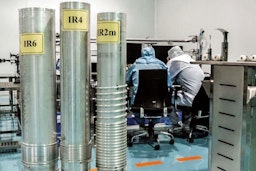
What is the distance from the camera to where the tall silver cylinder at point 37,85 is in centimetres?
104

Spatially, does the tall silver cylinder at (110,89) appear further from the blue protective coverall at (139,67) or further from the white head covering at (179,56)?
the white head covering at (179,56)

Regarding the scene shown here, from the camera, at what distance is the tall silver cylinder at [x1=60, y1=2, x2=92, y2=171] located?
1044 millimetres

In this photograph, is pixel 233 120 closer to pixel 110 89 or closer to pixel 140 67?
pixel 110 89

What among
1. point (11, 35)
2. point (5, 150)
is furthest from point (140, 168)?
point (11, 35)

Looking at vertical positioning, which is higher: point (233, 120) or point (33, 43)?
point (33, 43)

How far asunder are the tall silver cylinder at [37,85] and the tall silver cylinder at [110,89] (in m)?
0.17

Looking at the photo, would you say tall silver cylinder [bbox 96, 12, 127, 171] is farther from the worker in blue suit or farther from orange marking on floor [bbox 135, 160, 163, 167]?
the worker in blue suit

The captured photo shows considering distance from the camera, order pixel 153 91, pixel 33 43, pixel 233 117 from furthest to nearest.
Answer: pixel 153 91
pixel 233 117
pixel 33 43

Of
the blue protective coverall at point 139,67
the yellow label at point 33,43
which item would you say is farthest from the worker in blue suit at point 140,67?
the yellow label at point 33,43

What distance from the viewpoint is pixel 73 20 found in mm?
1035

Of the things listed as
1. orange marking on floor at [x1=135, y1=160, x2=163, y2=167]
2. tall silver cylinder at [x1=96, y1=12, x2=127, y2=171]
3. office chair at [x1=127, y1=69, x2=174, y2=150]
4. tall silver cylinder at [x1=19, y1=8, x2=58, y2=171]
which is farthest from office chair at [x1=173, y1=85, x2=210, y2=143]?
tall silver cylinder at [x1=19, y1=8, x2=58, y2=171]

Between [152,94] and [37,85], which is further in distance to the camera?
[152,94]

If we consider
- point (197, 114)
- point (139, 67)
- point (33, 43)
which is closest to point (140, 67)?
point (139, 67)

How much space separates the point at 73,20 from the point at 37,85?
262 mm
